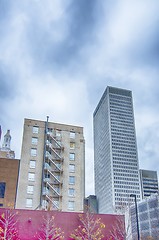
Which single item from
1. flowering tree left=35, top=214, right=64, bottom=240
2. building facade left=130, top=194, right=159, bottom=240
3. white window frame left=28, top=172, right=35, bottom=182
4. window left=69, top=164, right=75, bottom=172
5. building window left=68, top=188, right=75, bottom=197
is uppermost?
window left=69, top=164, right=75, bottom=172

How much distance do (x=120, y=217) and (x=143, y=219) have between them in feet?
169

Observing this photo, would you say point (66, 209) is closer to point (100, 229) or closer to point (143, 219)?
point (100, 229)

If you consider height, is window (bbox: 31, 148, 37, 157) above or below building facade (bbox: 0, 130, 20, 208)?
above

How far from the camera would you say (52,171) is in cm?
→ 5497

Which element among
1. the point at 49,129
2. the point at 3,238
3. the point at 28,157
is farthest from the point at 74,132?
the point at 3,238

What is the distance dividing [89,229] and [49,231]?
14.3 ft

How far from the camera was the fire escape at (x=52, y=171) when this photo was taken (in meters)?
51.7

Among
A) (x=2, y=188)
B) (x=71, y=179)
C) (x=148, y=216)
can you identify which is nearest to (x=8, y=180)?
(x=2, y=188)

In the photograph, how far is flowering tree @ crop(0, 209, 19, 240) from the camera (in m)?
26.9

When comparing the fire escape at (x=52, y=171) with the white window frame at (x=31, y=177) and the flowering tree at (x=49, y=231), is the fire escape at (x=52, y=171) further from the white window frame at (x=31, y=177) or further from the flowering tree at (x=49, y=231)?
the flowering tree at (x=49, y=231)

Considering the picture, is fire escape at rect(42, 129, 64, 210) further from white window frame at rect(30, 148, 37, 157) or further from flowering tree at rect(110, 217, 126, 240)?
flowering tree at rect(110, 217, 126, 240)

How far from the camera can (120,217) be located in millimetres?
31688

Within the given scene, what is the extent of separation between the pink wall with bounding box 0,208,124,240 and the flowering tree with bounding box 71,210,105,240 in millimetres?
502

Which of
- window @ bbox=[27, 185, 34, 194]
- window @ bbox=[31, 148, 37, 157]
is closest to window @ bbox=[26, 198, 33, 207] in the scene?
window @ bbox=[27, 185, 34, 194]
